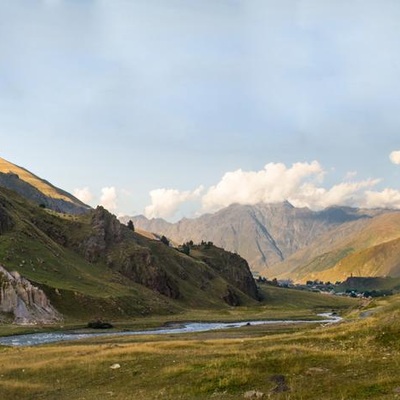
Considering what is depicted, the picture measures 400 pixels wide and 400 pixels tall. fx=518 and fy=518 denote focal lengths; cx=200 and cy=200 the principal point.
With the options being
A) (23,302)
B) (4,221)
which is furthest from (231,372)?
(4,221)

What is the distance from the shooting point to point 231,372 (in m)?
35.9

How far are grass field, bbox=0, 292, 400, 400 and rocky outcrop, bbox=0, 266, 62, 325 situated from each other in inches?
3345

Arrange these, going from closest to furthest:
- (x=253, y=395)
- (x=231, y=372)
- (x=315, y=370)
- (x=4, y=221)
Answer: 1. (x=253, y=395)
2. (x=315, y=370)
3. (x=231, y=372)
4. (x=4, y=221)

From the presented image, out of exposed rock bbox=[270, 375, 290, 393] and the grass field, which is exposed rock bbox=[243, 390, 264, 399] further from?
exposed rock bbox=[270, 375, 290, 393]

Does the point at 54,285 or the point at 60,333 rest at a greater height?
the point at 54,285

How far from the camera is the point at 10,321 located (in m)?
129

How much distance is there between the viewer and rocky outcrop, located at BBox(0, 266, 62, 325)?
133125mm

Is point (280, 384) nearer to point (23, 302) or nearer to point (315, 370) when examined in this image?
point (315, 370)

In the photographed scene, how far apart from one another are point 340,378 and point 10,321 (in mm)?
113769

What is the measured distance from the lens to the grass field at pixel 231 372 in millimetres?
30837

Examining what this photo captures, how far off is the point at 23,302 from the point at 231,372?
113 meters

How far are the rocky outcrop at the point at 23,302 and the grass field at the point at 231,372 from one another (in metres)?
85.0

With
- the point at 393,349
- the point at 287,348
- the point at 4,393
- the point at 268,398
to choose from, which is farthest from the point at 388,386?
the point at 4,393

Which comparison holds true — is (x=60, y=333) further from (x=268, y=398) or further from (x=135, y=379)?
(x=268, y=398)
